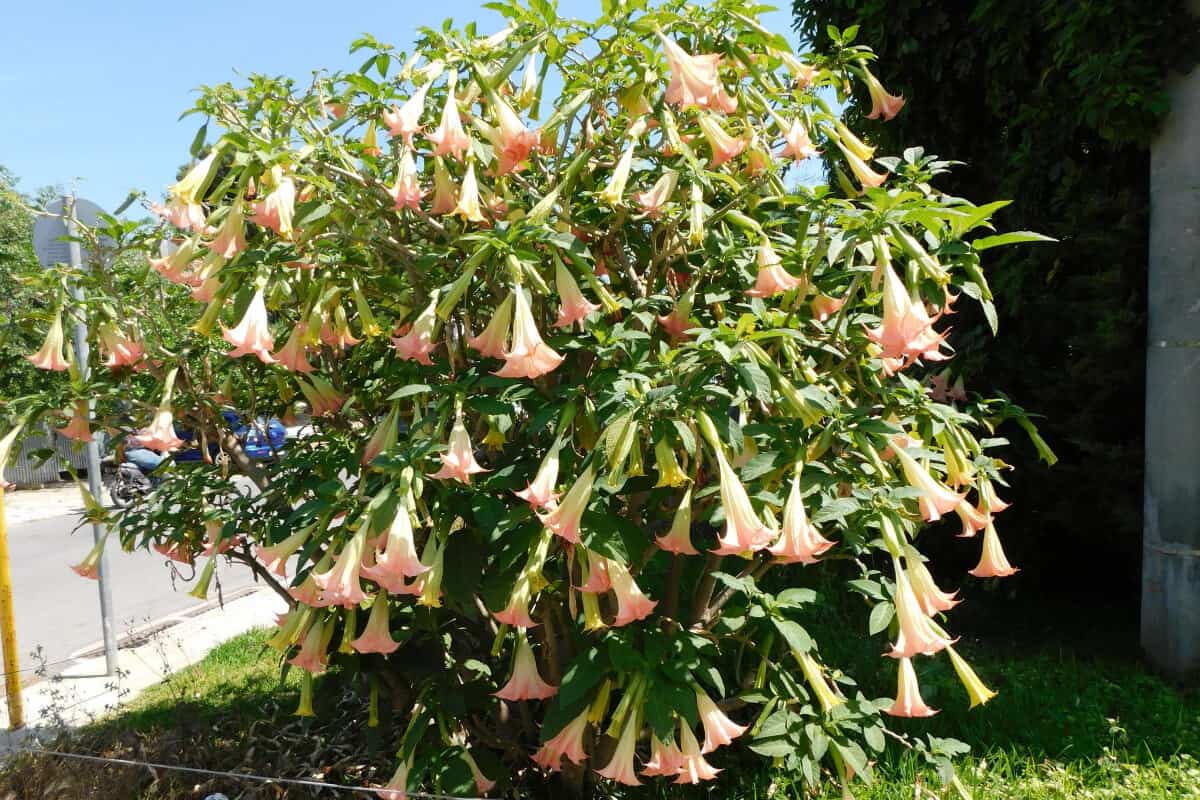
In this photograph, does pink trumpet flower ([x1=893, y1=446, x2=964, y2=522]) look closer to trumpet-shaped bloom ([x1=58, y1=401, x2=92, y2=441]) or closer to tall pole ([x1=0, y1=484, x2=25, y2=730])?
trumpet-shaped bloom ([x1=58, y1=401, x2=92, y2=441])

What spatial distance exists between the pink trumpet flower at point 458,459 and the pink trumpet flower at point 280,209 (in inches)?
21.0

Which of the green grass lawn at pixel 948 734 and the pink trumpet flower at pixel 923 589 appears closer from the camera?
the pink trumpet flower at pixel 923 589

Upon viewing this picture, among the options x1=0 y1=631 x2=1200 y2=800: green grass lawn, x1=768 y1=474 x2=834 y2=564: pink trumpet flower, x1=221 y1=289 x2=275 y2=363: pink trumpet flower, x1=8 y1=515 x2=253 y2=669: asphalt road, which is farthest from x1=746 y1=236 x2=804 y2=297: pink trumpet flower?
x1=8 y1=515 x2=253 y2=669: asphalt road

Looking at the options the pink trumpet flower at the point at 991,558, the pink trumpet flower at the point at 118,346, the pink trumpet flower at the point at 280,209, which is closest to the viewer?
the pink trumpet flower at the point at 280,209

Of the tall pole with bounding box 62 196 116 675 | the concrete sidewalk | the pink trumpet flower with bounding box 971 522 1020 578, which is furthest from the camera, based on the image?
the concrete sidewalk

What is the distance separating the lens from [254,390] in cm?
249

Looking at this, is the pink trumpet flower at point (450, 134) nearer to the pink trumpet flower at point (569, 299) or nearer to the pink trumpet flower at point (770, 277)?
the pink trumpet flower at point (569, 299)

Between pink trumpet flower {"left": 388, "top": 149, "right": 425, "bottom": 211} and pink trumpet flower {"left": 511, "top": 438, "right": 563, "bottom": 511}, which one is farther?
pink trumpet flower {"left": 388, "top": 149, "right": 425, "bottom": 211}

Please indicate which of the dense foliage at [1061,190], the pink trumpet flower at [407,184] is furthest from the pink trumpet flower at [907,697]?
the dense foliage at [1061,190]

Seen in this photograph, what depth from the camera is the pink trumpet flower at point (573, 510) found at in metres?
1.46

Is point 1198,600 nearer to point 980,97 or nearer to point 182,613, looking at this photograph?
point 980,97

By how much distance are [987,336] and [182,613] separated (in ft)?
17.4

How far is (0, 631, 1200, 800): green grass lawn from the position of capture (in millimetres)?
2508

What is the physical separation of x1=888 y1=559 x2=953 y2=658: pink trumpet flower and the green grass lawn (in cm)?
105
